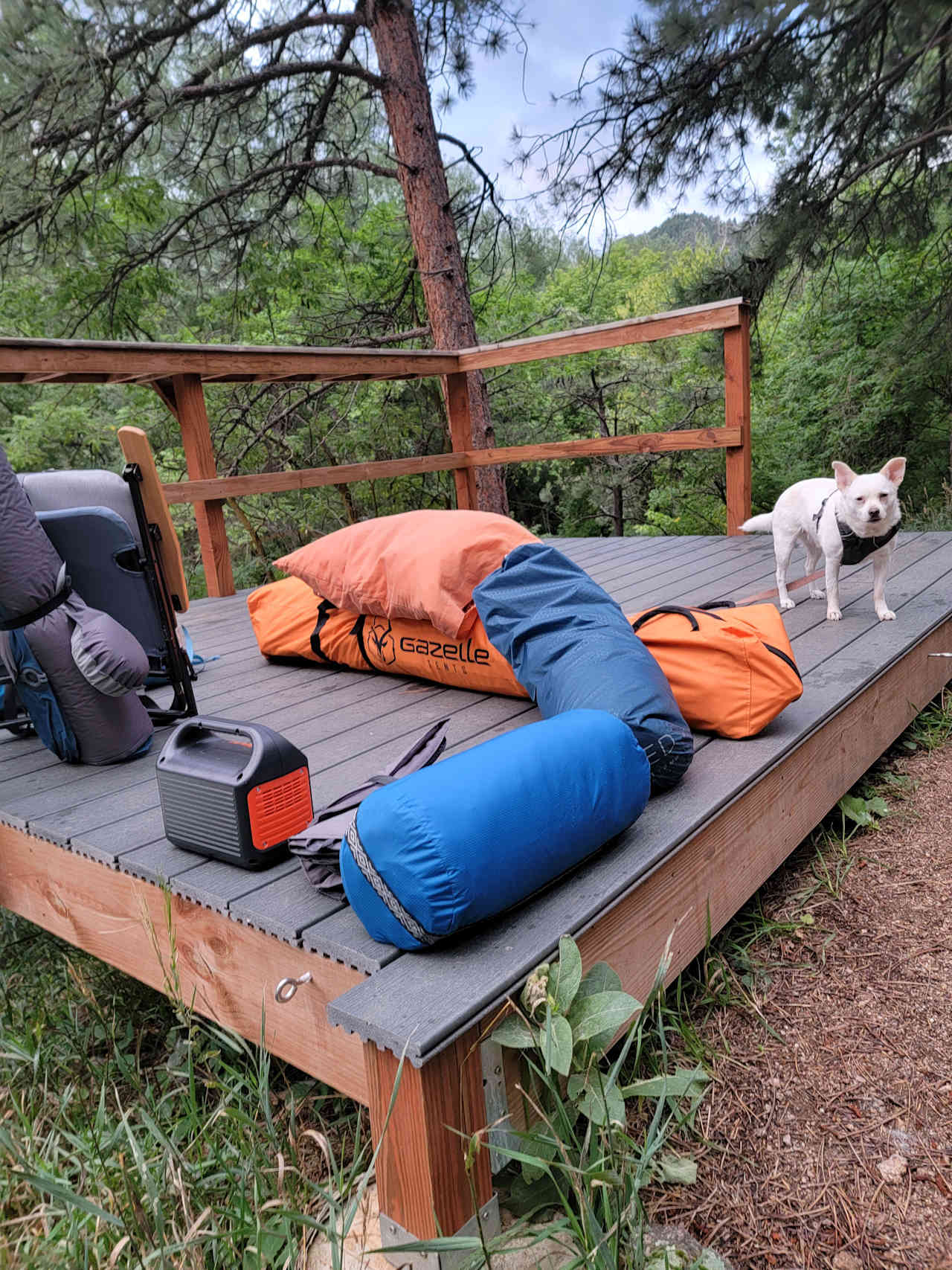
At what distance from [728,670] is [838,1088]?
791mm

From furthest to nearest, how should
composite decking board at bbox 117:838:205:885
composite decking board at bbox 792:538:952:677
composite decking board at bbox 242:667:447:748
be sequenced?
composite decking board at bbox 792:538:952:677 → composite decking board at bbox 242:667:447:748 → composite decking board at bbox 117:838:205:885

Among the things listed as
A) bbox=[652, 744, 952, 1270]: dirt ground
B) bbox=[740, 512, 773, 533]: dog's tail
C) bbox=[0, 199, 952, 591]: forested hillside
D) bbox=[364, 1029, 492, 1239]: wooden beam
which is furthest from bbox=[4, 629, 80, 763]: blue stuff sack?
bbox=[0, 199, 952, 591]: forested hillside

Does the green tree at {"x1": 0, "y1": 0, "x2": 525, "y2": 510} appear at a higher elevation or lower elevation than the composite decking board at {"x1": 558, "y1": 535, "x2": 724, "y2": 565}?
higher

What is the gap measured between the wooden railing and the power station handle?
7.87ft

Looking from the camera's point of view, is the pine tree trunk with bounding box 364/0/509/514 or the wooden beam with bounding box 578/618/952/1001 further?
the pine tree trunk with bounding box 364/0/509/514

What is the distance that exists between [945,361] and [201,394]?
6.23m

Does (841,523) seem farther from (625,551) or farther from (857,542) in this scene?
(625,551)

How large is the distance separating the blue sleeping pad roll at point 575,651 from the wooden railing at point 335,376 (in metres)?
2.18

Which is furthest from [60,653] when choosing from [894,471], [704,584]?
[704,584]

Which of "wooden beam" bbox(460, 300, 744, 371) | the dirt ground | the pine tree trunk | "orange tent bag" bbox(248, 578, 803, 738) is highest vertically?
the pine tree trunk

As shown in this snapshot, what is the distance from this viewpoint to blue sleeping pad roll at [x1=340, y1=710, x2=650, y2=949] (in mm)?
1104

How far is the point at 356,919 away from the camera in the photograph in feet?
4.24

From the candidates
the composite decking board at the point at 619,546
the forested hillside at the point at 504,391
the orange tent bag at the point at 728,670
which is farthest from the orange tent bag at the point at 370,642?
the forested hillside at the point at 504,391

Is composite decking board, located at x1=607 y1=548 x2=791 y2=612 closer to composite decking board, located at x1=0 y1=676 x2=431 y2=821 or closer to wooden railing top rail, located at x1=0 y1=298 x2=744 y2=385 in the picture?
composite decking board, located at x1=0 y1=676 x2=431 y2=821
